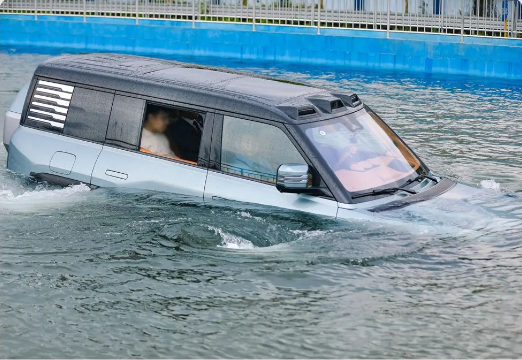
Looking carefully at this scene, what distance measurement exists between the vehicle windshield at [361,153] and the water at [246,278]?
1.38 feet

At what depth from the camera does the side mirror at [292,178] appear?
8039 millimetres

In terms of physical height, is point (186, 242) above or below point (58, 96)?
below

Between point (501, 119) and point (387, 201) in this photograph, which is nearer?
point (387, 201)

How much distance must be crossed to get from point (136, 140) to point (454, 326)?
367 centimetres

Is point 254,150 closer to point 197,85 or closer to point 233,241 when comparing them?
point 233,241

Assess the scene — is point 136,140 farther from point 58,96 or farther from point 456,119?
point 456,119

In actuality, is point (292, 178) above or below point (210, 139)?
below

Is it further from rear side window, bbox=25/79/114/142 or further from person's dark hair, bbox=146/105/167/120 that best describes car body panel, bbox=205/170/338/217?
rear side window, bbox=25/79/114/142

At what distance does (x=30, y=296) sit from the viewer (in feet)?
24.4

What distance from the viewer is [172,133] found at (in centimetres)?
909

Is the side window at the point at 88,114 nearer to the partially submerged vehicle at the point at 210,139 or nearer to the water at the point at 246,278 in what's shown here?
the partially submerged vehicle at the point at 210,139

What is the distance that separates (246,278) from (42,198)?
267 centimetres

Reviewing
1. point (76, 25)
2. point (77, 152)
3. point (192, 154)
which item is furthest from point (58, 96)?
point (76, 25)

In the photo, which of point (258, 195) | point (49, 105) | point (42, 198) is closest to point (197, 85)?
point (258, 195)
